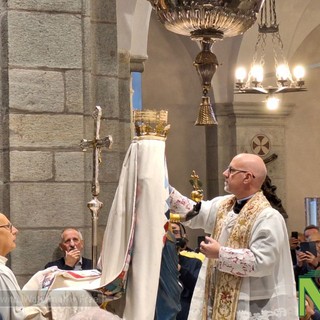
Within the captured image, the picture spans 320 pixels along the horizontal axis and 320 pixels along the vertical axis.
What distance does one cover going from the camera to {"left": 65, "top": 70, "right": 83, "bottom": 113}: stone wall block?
24.0ft

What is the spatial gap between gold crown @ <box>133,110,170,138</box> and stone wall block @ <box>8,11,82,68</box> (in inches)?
72.6

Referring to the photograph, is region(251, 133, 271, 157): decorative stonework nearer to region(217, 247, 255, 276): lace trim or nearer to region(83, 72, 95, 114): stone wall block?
region(83, 72, 95, 114): stone wall block

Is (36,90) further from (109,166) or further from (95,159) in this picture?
(109,166)

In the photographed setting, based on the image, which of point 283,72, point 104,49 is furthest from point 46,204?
point 283,72

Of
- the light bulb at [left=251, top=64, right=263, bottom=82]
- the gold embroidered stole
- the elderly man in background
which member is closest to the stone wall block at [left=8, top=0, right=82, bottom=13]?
the elderly man in background

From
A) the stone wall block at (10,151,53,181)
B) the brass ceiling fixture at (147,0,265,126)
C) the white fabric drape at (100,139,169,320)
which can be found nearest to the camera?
the white fabric drape at (100,139,169,320)

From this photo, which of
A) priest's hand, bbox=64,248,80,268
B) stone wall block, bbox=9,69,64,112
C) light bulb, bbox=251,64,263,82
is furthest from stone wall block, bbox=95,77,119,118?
light bulb, bbox=251,64,263,82

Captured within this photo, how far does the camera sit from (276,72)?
14305 millimetres

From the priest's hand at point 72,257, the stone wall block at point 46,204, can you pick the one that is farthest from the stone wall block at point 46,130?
the priest's hand at point 72,257

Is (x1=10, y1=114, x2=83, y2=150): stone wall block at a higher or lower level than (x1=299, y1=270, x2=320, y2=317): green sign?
higher

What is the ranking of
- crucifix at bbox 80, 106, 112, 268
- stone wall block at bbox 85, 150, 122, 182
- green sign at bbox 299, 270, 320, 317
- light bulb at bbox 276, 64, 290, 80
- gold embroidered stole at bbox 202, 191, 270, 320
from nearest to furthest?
gold embroidered stole at bbox 202, 191, 270, 320, crucifix at bbox 80, 106, 112, 268, green sign at bbox 299, 270, 320, 317, stone wall block at bbox 85, 150, 122, 182, light bulb at bbox 276, 64, 290, 80

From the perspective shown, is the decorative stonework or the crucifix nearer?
the crucifix

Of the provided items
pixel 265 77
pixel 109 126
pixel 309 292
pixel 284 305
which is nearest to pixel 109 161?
pixel 109 126

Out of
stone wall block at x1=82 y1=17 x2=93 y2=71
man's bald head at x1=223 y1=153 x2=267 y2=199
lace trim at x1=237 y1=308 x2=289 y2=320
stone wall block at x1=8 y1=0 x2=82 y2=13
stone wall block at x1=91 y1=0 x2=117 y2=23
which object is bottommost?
lace trim at x1=237 y1=308 x2=289 y2=320
